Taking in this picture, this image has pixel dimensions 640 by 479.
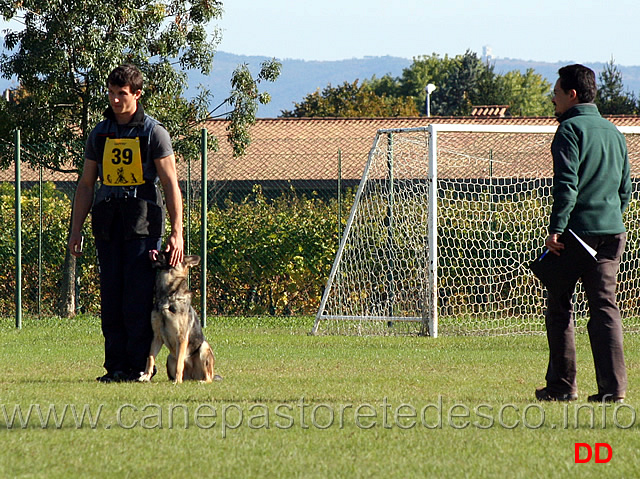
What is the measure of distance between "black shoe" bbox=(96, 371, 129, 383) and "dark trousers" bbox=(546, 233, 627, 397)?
3054 millimetres

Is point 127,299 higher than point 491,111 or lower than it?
lower

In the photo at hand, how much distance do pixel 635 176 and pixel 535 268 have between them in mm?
8609

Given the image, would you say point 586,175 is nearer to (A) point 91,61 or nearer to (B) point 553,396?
(B) point 553,396

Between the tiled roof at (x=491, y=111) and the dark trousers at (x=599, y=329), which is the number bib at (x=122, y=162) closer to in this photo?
the dark trousers at (x=599, y=329)

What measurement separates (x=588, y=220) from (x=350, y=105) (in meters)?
58.9

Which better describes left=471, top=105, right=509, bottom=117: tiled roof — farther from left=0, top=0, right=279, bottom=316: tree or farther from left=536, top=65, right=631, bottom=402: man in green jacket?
left=536, top=65, right=631, bottom=402: man in green jacket

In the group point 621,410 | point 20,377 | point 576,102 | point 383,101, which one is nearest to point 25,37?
point 20,377

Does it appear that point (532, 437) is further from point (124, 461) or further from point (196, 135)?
point (196, 135)

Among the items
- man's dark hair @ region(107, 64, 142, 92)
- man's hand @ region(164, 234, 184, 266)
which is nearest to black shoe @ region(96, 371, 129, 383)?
man's hand @ region(164, 234, 184, 266)

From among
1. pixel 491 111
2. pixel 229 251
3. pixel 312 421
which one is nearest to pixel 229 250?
pixel 229 251

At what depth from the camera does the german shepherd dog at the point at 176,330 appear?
7.45m

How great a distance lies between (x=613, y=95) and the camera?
2687 inches

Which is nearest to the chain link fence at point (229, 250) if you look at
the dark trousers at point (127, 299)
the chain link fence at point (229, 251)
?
the chain link fence at point (229, 251)

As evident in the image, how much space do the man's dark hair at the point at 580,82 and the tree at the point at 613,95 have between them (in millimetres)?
62291
